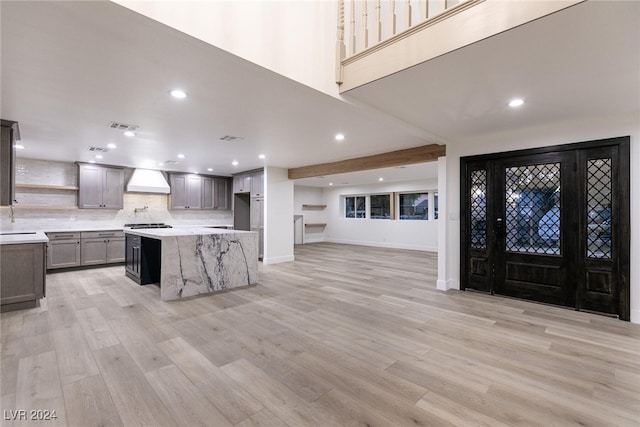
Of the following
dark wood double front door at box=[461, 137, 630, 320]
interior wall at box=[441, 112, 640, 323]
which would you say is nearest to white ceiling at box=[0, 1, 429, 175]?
interior wall at box=[441, 112, 640, 323]

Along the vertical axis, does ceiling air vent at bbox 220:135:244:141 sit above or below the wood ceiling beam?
above

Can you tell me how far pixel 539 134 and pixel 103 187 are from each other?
28.2 feet

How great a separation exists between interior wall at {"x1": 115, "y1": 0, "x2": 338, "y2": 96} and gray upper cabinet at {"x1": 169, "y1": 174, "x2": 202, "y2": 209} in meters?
6.58

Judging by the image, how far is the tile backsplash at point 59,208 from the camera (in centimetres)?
609

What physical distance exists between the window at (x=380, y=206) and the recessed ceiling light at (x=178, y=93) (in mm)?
8666

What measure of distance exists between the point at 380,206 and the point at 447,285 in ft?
21.1

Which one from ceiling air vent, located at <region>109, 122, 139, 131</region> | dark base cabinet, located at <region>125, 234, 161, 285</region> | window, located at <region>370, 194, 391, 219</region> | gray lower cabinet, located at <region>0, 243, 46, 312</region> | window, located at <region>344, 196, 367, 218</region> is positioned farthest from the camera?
window, located at <region>344, 196, 367, 218</region>

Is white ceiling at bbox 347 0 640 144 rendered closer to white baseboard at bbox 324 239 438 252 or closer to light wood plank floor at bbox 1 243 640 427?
light wood plank floor at bbox 1 243 640 427

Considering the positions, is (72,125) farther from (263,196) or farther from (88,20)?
(263,196)

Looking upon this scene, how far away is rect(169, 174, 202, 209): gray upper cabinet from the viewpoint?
7941mm

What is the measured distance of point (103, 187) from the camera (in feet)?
22.5

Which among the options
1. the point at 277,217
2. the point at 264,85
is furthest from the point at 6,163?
the point at 277,217

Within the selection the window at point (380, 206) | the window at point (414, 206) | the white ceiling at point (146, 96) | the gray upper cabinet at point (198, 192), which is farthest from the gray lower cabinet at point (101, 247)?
the window at point (414, 206)

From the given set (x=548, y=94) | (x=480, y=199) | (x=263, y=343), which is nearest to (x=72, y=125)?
(x=263, y=343)
